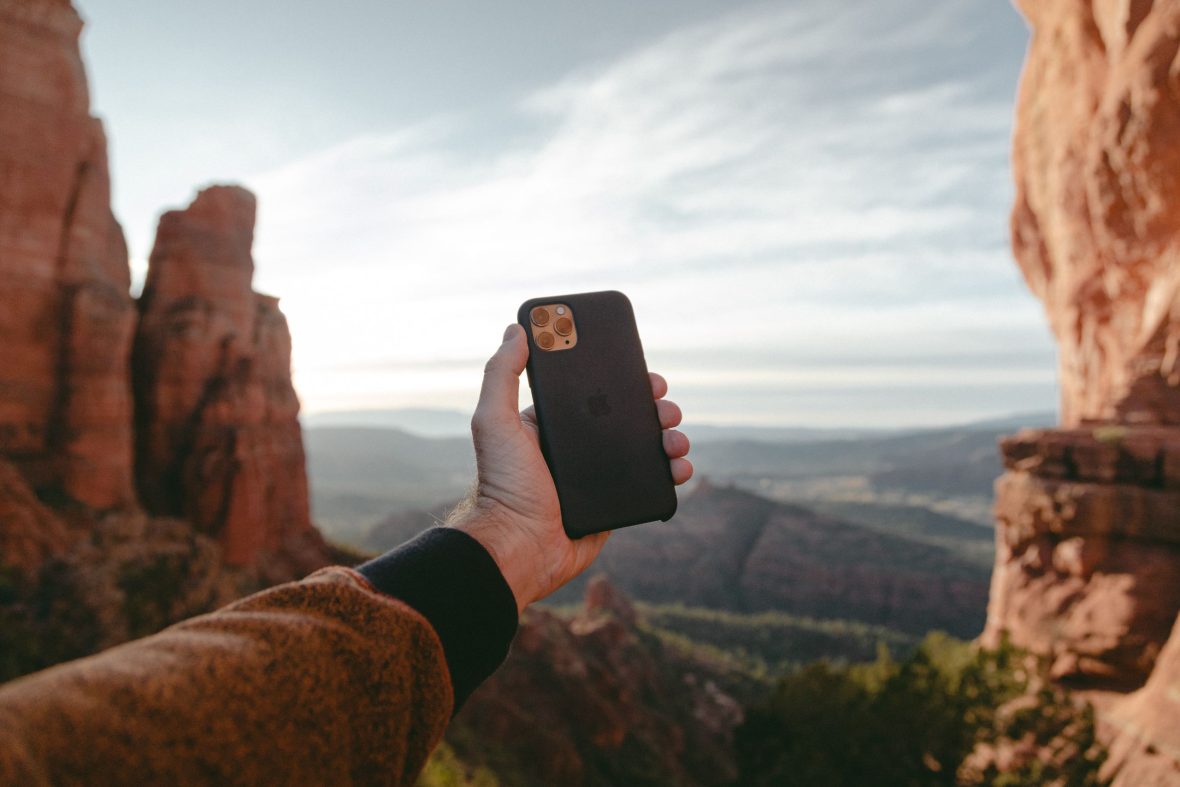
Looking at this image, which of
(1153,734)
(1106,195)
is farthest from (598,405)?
(1106,195)

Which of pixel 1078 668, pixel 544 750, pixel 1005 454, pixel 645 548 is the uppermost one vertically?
pixel 1005 454

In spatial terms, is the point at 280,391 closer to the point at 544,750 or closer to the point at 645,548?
the point at 544,750

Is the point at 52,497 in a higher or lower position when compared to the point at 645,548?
higher

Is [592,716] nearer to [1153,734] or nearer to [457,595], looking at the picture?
[1153,734]

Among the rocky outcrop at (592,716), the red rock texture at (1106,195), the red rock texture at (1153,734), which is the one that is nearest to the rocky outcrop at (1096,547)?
the red rock texture at (1106,195)

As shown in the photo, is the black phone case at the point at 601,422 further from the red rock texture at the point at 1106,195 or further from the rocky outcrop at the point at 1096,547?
the red rock texture at the point at 1106,195

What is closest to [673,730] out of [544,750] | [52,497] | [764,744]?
[544,750]

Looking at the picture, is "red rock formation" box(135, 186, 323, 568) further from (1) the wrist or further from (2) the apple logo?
(1) the wrist

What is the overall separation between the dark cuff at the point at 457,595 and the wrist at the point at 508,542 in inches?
16.9

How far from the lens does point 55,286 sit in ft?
72.4

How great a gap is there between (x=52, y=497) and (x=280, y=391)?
12.2 m

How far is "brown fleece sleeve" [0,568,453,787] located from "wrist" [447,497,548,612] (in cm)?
86

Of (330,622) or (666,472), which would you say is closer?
(330,622)

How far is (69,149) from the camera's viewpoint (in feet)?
75.5
